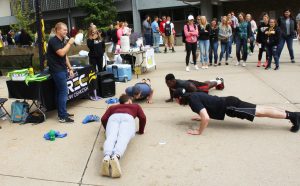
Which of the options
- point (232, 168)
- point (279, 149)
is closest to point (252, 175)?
point (232, 168)

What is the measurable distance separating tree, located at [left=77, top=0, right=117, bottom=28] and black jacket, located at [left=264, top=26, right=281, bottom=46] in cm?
1818

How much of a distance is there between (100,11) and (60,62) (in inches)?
854

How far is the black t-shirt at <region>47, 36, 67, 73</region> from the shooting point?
20.3ft

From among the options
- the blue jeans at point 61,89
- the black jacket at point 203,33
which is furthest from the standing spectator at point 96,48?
the black jacket at point 203,33

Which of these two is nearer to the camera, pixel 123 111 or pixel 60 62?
pixel 123 111

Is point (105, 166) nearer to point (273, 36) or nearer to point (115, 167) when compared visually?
point (115, 167)

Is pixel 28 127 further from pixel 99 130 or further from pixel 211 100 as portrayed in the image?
pixel 211 100

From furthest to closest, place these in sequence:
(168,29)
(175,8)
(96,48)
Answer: (175,8) → (168,29) → (96,48)

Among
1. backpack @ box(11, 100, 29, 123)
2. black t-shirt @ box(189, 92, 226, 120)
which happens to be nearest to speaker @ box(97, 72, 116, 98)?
backpack @ box(11, 100, 29, 123)

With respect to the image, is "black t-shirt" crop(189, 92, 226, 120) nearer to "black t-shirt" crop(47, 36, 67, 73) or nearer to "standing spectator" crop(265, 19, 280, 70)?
"black t-shirt" crop(47, 36, 67, 73)

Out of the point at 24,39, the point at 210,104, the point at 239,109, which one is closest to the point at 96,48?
the point at 210,104

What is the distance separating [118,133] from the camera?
15.6 feet

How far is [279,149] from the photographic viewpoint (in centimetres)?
484

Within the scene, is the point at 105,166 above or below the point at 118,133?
below
